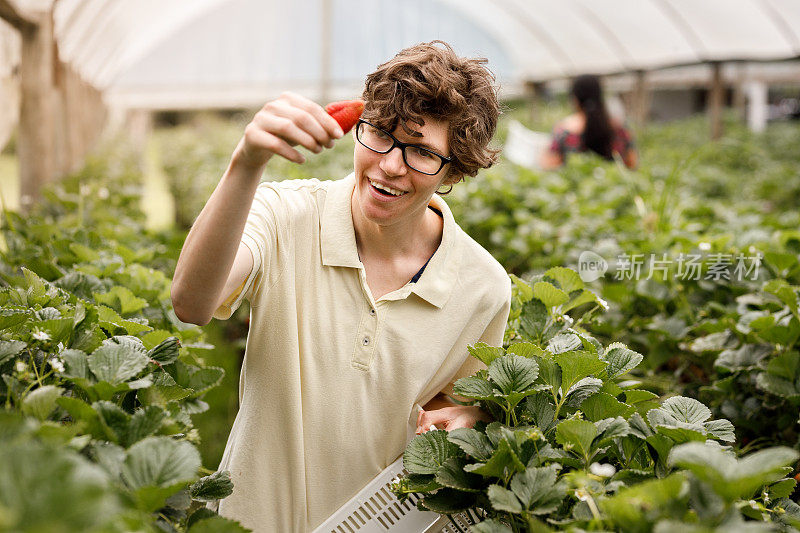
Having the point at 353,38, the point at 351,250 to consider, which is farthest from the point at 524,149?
the point at 353,38

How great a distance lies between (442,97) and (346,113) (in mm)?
286

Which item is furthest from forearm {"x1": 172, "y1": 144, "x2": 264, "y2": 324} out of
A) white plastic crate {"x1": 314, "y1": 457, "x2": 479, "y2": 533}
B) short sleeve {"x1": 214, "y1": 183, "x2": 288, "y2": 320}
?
white plastic crate {"x1": 314, "y1": 457, "x2": 479, "y2": 533}

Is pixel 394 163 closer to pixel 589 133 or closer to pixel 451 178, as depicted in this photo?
pixel 451 178

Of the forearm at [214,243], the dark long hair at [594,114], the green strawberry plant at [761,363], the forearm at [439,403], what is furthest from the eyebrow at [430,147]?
the dark long hair at [594,114]

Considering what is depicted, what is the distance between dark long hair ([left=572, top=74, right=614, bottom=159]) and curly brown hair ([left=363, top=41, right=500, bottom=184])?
432 cm

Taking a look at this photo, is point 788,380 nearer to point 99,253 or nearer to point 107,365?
point 107,365

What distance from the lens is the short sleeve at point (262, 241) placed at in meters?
1.53

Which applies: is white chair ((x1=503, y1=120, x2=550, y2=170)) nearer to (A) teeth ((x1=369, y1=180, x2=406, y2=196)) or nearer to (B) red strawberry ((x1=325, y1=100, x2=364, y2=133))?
(A) teeth ((x1=369, y1=180, x2=406, y2=196))

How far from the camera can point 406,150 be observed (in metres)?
1.60

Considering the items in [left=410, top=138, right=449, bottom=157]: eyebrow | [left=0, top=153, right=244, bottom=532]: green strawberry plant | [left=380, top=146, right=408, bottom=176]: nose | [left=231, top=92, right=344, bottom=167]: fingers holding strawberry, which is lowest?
[left=0, top=153, right=244, bottom=532]: green strawberry plant

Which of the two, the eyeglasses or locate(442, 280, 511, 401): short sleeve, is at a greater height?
the eyeglasses

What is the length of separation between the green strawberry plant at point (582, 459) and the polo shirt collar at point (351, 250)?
0.94ft

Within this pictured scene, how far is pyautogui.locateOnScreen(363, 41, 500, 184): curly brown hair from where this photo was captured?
1580mm

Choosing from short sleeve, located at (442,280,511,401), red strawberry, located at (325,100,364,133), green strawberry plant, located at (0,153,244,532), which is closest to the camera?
green strawberry plant, located at (0,153,244,532)
